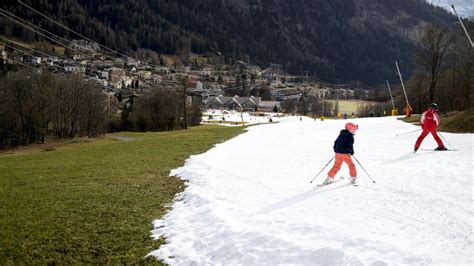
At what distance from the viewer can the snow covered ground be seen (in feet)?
24.3

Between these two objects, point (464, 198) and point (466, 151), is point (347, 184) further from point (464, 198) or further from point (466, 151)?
point (466, 151)

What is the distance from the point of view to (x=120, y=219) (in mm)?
10938

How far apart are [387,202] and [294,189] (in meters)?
3.31

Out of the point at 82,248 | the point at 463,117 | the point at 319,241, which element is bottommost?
the point at 82,248

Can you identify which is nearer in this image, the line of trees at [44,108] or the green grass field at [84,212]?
the green grass field at [84,212]

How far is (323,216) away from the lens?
961 cm

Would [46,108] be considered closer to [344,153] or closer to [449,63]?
[344,153]

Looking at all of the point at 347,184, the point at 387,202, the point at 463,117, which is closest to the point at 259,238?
the point at 387,202

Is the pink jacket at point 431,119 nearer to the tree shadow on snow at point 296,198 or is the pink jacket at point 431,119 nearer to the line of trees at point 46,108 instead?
the tree shadow on snow at point 296,198

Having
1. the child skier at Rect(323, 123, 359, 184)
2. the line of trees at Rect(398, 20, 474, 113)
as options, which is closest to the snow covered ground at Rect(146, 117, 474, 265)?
the child skier at Rect(323, 123, 359, 184)

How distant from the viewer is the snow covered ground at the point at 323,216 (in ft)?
24.3

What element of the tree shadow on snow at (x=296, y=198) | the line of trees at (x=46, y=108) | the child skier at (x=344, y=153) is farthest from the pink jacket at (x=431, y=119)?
the line of trees at (x=46, y=108)

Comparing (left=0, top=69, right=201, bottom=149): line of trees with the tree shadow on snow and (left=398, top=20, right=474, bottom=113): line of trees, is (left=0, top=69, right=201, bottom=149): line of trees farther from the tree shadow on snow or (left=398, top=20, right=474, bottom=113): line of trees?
the tree shadow on snow

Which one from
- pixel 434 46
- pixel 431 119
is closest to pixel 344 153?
pixel 431 119
